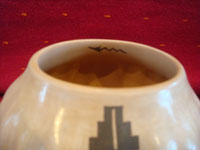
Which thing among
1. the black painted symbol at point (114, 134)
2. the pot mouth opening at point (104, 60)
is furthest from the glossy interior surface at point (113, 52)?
the black painted symbol at point (114, 134)

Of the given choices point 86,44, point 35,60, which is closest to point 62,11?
point 86,44

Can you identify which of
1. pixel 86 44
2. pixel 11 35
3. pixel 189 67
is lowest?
pixel 189 67

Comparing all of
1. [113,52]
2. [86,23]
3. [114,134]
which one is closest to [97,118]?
[114,134]

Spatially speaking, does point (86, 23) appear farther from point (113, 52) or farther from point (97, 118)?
point (97, 118)

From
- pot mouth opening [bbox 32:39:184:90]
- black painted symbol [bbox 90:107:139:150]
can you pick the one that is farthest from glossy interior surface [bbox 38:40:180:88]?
black painted symbol [bbox 90:107:139:150]

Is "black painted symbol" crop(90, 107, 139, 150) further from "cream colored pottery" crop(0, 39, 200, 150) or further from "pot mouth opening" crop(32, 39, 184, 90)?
"pot mouth opening" crop(32, 39, 184, 90)

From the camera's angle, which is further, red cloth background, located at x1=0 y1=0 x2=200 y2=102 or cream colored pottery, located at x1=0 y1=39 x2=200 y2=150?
red cloth background, located at x1=0 y1=0 x2=200 y2=102

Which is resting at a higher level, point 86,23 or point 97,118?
point 97,118

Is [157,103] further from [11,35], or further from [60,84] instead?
[11,35]
